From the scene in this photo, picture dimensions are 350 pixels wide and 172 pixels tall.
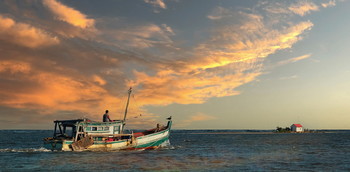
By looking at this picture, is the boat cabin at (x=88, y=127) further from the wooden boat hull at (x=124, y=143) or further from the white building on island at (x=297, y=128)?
the white building on island at (x=297, y=128)

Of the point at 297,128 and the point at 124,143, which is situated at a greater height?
the point at 124,143

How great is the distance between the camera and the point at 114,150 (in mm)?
42969

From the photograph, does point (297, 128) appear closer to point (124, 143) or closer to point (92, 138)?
point (124, 143)

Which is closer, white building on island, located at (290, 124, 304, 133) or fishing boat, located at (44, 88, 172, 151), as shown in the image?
fishing boat, located at (44, 88, 172, 151)

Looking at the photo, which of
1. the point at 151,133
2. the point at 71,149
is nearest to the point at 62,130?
the point at 71,149

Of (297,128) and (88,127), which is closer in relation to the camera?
(88,127)

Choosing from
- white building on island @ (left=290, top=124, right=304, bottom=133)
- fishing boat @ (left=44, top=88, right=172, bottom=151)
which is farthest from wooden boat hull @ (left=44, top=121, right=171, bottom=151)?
white building on island @ (left=290, top=124, right=304, bottom=133)

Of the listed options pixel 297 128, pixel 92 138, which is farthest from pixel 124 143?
pixel 297 128

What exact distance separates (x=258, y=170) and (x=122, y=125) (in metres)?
23.1

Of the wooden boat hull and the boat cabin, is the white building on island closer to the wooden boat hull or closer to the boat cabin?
the wooden boat hull

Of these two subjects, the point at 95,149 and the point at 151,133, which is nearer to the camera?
the point at 95,149

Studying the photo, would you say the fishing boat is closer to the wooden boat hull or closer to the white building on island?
the wooden boat hull

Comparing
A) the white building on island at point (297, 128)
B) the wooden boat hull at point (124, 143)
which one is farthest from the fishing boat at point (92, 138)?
the white building on island at point (297, 128)

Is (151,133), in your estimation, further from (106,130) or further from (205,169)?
(205,169)
